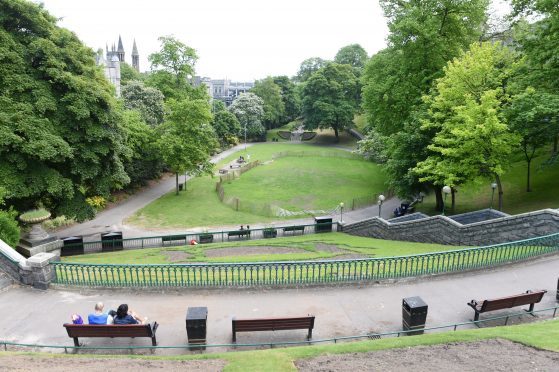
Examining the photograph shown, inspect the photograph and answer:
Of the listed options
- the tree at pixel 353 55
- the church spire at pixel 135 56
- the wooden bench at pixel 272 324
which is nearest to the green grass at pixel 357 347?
the wooden bench at pixel 272 324

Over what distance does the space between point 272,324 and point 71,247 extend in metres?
17.1

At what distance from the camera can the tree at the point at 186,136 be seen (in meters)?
35.5

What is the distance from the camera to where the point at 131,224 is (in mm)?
28797

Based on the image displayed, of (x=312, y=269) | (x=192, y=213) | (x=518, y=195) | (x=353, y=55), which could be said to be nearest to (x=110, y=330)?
(x=312, y=269)

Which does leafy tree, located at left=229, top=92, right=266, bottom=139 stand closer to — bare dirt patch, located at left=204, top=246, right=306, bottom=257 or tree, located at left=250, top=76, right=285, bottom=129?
tree, located at left=250, top=76, right=285, bottom=129

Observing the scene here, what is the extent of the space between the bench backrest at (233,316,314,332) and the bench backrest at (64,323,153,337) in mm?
2008

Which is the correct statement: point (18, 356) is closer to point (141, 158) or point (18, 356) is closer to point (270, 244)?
point (270, 244)

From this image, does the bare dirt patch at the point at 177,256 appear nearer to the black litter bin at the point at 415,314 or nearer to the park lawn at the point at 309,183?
the black litter bin at the point at 415,314

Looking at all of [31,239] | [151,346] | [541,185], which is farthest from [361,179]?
[151,346]

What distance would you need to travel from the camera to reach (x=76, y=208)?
2184 centimetres

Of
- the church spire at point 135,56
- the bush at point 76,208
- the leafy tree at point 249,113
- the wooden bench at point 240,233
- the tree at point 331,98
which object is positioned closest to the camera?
the bush at point 76,208

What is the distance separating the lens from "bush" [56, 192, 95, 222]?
21.7 meters

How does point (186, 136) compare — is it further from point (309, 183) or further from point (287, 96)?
point (287, 96)

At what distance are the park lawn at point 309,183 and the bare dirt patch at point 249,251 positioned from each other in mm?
12369
